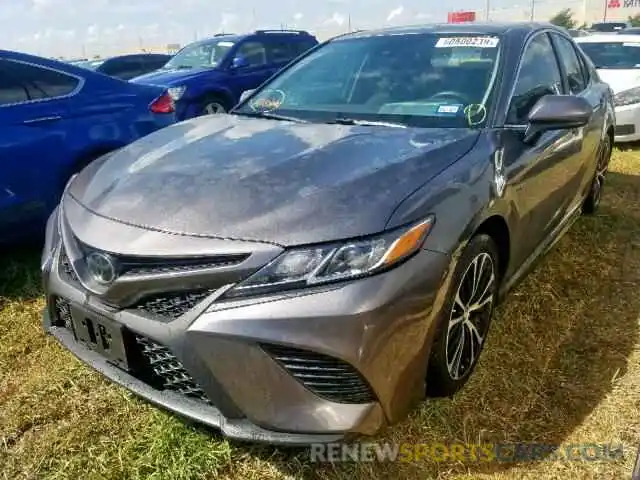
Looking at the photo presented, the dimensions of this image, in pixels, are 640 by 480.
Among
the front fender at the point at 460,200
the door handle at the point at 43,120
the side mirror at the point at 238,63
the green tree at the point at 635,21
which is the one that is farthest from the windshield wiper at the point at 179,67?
the green tree at the point at 635,21

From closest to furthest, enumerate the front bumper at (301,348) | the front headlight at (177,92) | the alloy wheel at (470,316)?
the front bumper at (301,348) < the alloy wheel at (470,316) < the front headlight at (177,92)

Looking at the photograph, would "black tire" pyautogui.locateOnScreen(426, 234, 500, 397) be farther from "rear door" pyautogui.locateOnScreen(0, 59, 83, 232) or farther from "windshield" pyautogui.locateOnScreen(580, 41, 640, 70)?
"windshield" pyautogui.locateOnScreen(580, 41, 640, 70)

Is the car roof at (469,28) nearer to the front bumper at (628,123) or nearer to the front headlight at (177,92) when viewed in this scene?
the front bumper at (628,123)

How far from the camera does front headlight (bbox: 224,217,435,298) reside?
1667 mm

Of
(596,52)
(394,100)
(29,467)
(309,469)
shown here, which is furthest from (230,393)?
(596,52)

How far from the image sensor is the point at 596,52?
325 inches

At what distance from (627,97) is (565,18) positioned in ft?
116

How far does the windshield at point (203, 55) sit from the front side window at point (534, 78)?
567cm

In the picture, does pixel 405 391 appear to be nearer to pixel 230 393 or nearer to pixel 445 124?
pixel 230 393

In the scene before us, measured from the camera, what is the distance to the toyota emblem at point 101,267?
1.82m

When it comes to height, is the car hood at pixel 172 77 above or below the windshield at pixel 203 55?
below

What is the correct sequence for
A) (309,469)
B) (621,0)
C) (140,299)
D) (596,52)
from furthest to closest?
1. (621,0)
2. (596,52)
3. (309,469)
4. (140,299)

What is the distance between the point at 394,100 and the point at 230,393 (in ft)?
5.39

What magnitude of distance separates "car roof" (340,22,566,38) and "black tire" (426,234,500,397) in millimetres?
1253
